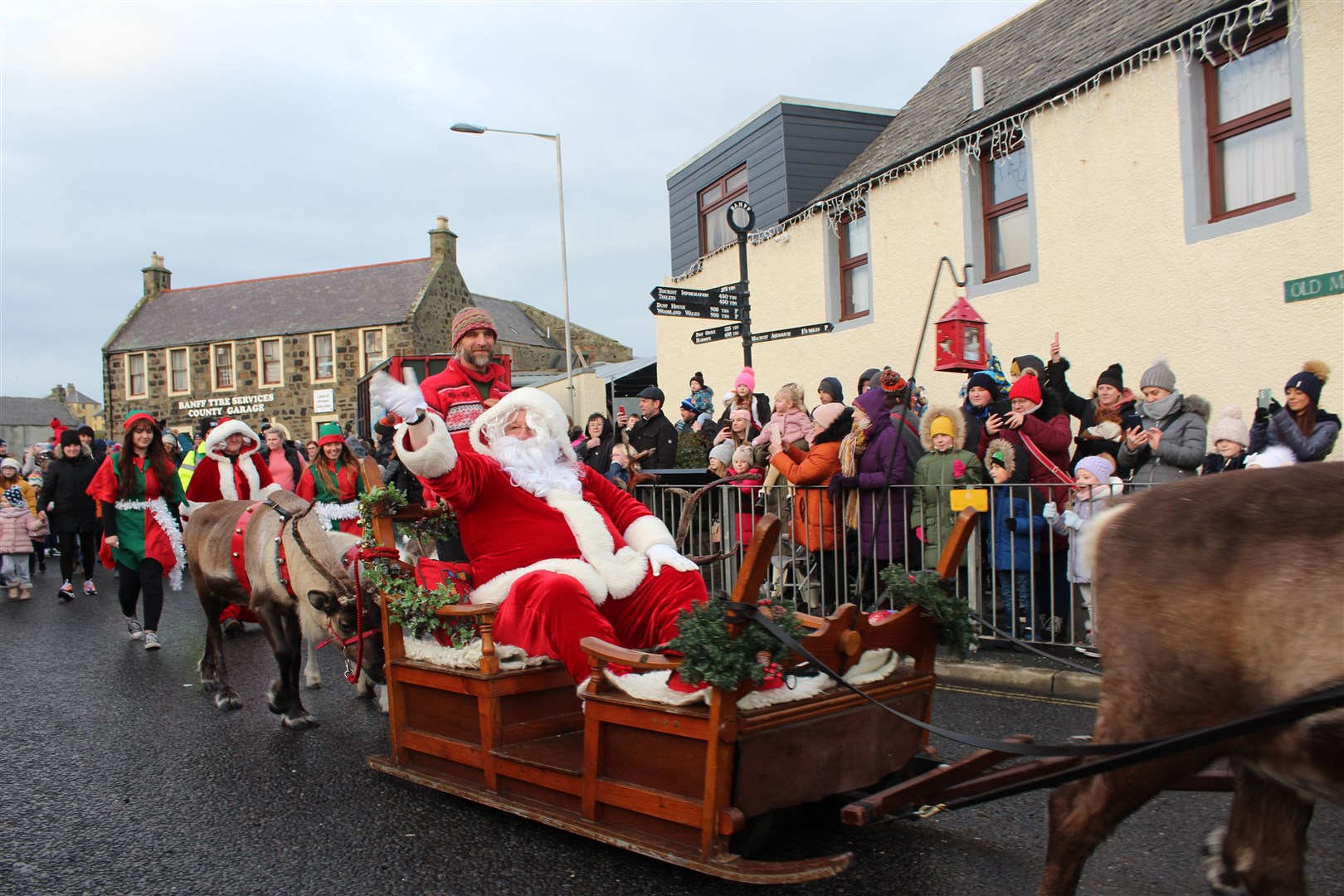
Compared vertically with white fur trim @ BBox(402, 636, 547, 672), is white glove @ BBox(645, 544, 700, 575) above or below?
above

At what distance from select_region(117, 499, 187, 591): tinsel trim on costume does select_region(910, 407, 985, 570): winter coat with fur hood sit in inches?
248

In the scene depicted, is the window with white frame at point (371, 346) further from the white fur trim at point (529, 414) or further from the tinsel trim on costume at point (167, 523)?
the white fur trim at point (529, 414)

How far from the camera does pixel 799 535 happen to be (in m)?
7.74

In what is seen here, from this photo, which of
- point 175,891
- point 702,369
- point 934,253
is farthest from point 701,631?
point 702,369

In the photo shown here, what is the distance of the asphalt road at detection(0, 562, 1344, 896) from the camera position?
3447mm

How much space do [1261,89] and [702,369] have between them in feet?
32.0

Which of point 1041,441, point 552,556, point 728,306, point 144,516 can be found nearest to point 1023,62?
point 728,306

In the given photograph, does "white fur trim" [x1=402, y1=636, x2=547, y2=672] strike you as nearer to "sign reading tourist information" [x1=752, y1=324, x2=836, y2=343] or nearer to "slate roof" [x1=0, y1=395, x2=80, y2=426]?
"sign reading tourist information" [x1=752, y1=324, x2=836, y2=343]

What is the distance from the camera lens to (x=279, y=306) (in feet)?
135

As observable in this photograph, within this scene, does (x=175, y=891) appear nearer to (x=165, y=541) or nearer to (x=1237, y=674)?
(x=1237, y=674)

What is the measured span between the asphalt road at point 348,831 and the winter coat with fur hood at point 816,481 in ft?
6.02

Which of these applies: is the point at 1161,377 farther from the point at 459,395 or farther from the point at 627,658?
the point at 627,658

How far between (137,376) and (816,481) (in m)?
43.4

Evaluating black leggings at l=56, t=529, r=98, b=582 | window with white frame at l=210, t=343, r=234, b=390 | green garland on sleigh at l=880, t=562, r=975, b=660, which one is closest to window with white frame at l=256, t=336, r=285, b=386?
window with white frame at l=210, t=343, r=234, b=390
